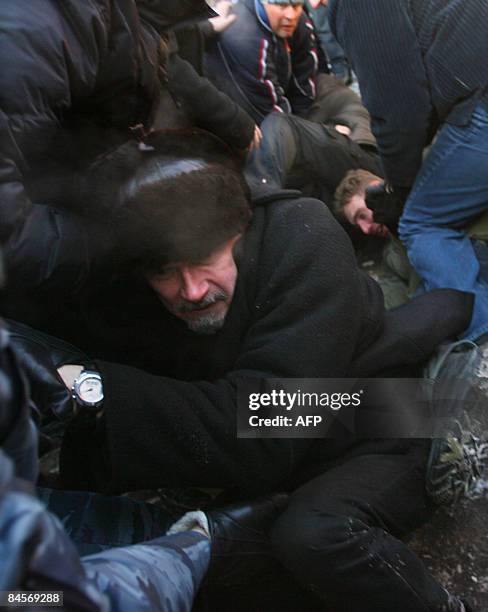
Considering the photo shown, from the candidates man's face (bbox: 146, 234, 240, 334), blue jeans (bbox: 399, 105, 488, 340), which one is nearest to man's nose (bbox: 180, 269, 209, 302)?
man's face (bbox: 146, 234, 240, 334)

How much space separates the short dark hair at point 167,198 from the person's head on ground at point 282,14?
70.9 inches

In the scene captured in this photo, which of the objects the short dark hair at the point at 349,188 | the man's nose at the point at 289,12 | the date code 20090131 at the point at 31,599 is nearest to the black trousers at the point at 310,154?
the short dark hair at the point at 349,188

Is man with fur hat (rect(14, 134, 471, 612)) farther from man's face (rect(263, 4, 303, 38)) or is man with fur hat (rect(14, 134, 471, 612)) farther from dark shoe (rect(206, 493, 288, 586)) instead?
man's face (rect(263, 4, 303, 38))

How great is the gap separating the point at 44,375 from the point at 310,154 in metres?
1.84

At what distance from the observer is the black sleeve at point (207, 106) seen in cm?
228

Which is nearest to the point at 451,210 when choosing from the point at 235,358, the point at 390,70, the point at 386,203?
the point at 386,203

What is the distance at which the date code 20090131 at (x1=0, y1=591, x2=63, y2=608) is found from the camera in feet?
2.57

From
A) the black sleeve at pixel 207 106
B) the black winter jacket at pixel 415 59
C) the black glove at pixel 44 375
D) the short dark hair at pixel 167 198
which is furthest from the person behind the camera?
the black sleeve at pixel 207 106

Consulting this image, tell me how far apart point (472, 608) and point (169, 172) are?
46.0 inches

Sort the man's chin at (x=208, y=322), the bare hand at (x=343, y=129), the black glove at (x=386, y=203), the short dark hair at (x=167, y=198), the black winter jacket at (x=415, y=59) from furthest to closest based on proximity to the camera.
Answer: the bare hand at (x=343, y=129) → the black glove at (x=386, y=203) → the black winter jacket at (x=415, y=59) → the man's chin at (x=208, y=322) → the short dark hair at (x=167, y=198)

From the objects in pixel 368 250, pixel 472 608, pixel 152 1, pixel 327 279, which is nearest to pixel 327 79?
pixel 368 250

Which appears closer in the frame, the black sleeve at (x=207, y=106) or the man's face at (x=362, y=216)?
the black sleeve at (x=207, y=106)

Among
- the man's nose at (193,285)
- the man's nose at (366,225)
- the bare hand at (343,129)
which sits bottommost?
the bare hand at (343,129)

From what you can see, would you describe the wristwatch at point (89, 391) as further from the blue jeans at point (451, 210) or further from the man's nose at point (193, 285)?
the blue jeans at point (451, 210)
